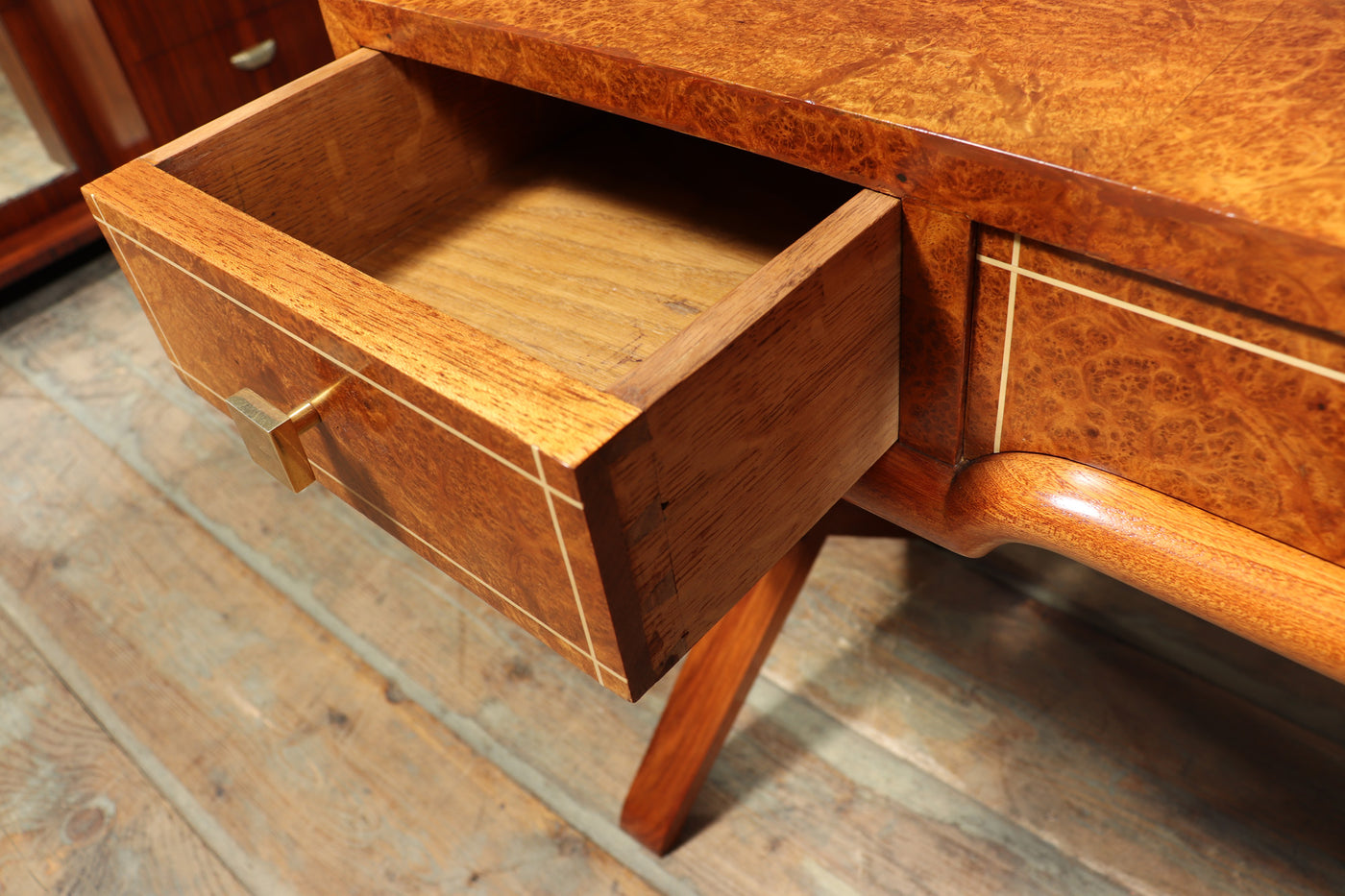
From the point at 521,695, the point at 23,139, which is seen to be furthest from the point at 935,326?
the point at 23,139

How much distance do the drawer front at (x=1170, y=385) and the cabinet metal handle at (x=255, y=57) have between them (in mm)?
1178

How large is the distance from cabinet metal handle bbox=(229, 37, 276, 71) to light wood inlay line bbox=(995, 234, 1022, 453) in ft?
3.89

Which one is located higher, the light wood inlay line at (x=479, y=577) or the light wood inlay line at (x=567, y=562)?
the light wood inlay line at (x=567, y=562)

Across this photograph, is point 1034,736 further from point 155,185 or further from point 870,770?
point 155,185

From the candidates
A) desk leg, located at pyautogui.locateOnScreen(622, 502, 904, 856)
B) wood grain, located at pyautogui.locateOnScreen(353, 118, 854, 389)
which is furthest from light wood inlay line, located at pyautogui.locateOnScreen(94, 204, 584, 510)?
desk leg, located at pyautogui.locateOnScreen(622, 502, 904, 856)

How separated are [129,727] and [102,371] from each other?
52 centimetres

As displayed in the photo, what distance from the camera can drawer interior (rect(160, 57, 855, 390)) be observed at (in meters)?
0.57

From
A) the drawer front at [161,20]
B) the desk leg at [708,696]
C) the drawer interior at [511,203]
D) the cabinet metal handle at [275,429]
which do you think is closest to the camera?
the cabinet metal handle at [275,429]

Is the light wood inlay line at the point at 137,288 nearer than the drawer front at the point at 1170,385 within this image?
No

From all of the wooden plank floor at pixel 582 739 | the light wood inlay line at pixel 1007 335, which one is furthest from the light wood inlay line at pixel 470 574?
the wooden plank floor at pixel 582 739

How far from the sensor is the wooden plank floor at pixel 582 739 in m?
0.76

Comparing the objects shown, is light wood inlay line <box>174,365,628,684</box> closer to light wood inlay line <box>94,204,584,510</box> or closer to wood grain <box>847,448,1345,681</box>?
light wood inlay line <box>94,204,584,510</box>

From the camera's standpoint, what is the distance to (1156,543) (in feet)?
1.45

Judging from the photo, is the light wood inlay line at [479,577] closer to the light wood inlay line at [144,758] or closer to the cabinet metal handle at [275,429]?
the cabinet metal handle at [275,429]
